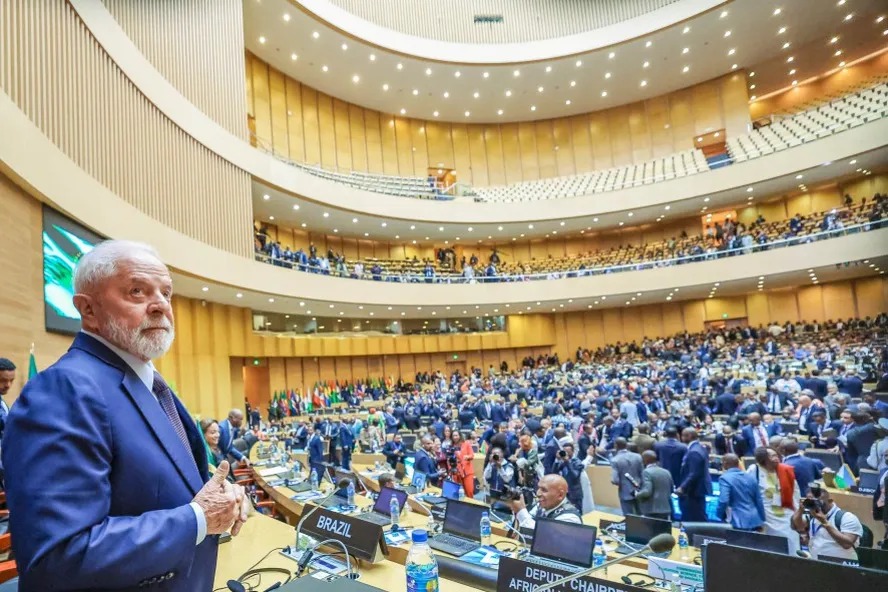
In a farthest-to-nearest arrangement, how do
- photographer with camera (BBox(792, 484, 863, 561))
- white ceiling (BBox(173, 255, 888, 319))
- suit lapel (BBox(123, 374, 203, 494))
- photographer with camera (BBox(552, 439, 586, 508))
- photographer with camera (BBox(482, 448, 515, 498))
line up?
white ceiling (BBox(173, 255, 888, 319)) < photographer with camera (BBox(482, 448, 515, 498)) < photographer with camera (BBox(552, 439, 586, 508)) < photographer with camera (BBox(792, 484, 863, 561)) < suit lapel (BBox(123, 374, 203, 494))

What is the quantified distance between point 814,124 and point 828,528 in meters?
24.2

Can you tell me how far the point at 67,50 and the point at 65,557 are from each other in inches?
403

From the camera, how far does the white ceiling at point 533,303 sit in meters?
16.6

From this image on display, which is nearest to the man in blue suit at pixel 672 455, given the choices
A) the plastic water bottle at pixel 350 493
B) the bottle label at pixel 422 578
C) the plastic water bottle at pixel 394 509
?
the plastic water bottle at pixel 394 509

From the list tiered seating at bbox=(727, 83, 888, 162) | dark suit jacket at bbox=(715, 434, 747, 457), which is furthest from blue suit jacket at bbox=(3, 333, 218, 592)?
tiered seating at bbox=(727, 83, 888, 162)

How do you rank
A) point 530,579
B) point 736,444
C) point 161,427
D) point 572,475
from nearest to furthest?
point 161,427 < point 530,579 < point 572,475 < point 736,444

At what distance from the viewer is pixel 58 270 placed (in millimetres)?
7418

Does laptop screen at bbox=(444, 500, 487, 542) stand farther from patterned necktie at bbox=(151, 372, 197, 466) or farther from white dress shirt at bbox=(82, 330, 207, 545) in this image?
white dress shirt at bbox=(82, 330, 207, 545)

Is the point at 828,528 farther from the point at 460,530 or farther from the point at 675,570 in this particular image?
the point at 460,530

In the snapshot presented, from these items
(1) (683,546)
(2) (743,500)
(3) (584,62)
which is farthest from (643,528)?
(3) (584,62)

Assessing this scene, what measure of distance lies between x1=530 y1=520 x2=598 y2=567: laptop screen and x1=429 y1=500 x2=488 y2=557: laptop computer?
626mm

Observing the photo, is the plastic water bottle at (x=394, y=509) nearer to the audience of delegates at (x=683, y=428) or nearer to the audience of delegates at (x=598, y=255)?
the audience of delegates at (x=683, y=428)

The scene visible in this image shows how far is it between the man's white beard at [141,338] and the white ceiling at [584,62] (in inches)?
763

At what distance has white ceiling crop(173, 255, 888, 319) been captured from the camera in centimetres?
1656
